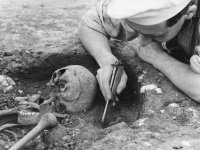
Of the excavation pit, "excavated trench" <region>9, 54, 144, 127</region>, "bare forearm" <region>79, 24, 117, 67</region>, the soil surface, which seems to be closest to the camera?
the soil surface

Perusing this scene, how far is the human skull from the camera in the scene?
207cm

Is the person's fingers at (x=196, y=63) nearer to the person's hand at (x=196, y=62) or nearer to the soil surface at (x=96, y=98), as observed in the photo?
the person's hand at (x=196, y=62)

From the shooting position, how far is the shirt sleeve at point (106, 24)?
7.45ft

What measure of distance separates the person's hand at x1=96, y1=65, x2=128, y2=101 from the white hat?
429mm

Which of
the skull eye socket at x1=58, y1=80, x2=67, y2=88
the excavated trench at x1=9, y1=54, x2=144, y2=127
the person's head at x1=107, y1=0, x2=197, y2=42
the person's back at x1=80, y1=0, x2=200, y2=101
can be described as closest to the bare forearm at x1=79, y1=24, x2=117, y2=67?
the person's back at x1=80, y1=0, x2=200, y2=101

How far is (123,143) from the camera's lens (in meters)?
1.59

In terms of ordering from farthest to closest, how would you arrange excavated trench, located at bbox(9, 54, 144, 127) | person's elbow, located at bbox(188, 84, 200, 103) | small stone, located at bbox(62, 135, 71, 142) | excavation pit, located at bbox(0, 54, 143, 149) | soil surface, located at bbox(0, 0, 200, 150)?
1. excavated trench, located at bbox(9, 54, 144, 127)
2. excavation pit, located at bbox(0, 54, 143, 149)
3. person's elbow, located at bbox(188, 84, 200, 103)
4. small stone, located at bbox(62, 135, 71, 142)
5. soil surface, located at bbox(0, 0, 200, 150)

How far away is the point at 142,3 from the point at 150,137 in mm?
534

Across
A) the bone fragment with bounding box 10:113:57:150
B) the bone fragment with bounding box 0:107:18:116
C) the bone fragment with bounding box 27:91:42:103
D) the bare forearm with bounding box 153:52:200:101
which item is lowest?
the bone fragment with bounding box 27:91:42:103

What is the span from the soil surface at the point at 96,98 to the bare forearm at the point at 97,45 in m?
0.08

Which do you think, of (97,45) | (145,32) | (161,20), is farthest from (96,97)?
(161,20)

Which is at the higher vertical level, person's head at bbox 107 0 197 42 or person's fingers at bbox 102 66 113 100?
person's head at bbox 107 0 197 42

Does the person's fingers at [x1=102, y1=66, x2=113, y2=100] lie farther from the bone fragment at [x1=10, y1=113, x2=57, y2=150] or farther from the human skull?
the bone fragment at [x1=10, y1=113, x2=57, y2=150]

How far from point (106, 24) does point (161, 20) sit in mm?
657
